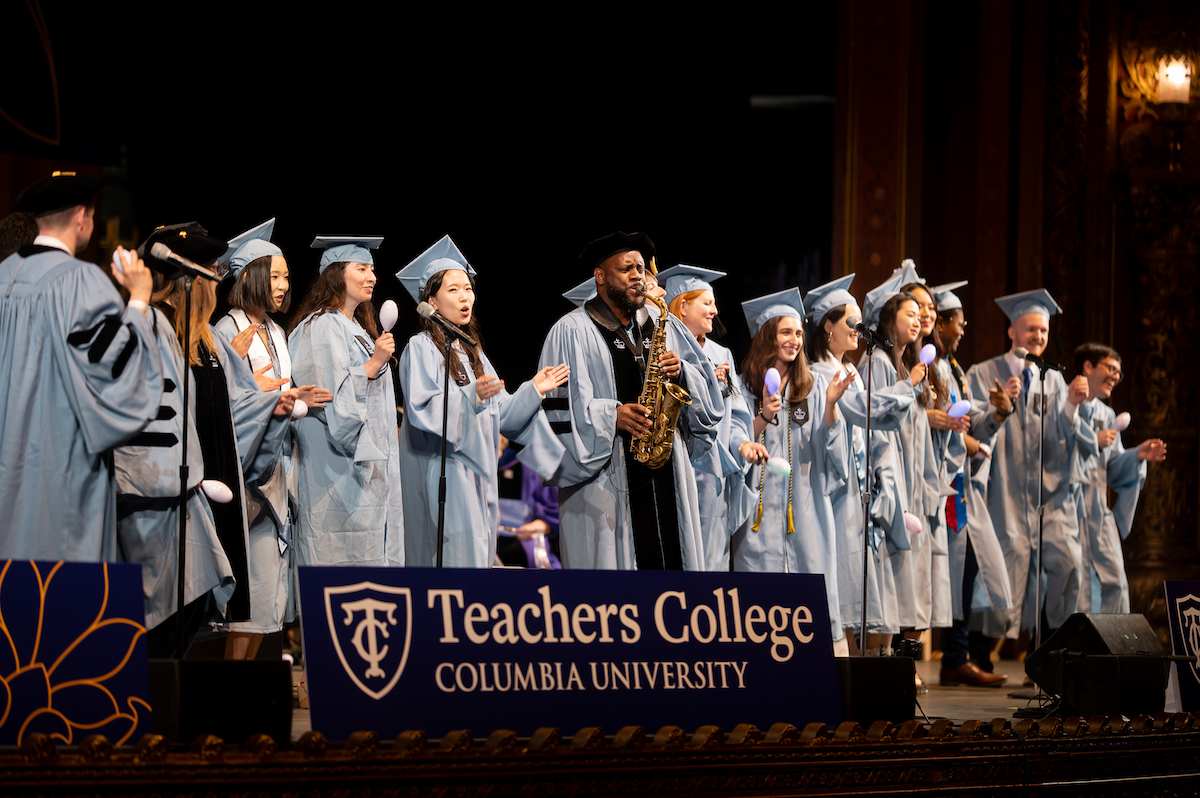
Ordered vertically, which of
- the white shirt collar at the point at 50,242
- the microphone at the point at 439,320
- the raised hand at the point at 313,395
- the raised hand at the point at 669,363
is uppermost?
the white shirt collar at the point at 50,242

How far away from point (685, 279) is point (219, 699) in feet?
12.8

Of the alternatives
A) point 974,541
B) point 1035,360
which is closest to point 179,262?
point 1035,360

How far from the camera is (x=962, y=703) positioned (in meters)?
6.28

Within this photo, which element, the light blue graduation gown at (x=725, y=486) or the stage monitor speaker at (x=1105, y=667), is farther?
the light blue graduation gown at (x=725, y=486)

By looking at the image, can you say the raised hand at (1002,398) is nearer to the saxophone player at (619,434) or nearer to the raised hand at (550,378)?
the saxophone player at (619,434)

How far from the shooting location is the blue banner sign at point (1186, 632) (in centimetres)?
500

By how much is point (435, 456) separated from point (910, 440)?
114 inches

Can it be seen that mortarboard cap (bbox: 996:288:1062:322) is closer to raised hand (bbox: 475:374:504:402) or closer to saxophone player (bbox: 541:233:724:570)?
saxophone player (bbox: 541:233:724:570)

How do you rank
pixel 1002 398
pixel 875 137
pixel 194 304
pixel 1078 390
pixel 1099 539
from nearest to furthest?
pixel 194 304 < pixel 1002 398 < pixel 1078 390 < pixel 1099 539 < pixel 875 137

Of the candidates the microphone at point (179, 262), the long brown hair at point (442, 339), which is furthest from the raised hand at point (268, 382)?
the microphone at point (179, 262)

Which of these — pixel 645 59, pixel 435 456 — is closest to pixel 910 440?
pixel 435 456

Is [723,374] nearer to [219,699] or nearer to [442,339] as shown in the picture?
[442,339]

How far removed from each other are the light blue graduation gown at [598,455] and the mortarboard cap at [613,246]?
25 cm

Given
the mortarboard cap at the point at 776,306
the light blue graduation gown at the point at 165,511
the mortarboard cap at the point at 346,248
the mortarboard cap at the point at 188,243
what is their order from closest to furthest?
the light blue graduation gown at the point at 165,511 < the mortarboard cap at the point at 188,243 < the mortarboard cap at the point at 346,248 < the mortarboard cap at the point at 776,306
